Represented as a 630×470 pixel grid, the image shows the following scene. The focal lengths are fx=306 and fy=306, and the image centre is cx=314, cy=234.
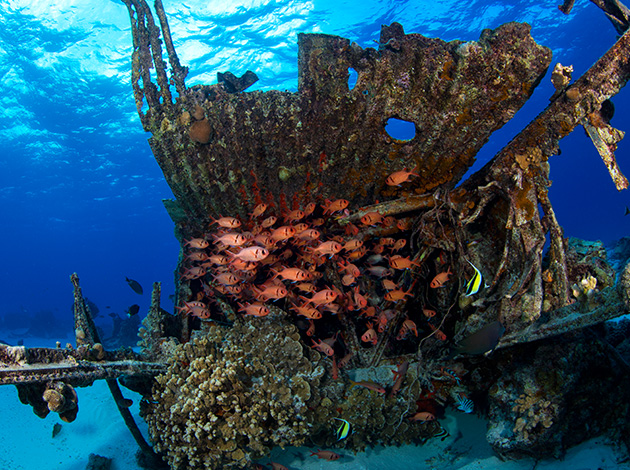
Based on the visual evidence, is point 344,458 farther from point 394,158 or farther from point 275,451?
point 394,158

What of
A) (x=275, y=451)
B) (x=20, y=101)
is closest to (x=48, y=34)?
(x=20, y=101)

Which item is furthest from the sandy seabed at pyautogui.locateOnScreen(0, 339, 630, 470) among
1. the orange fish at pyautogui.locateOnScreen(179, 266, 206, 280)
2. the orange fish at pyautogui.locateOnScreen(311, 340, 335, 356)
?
the orange fish at pyautogui.locateOnScreen(179, 266, 206, 280)

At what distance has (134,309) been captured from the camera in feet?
29.6

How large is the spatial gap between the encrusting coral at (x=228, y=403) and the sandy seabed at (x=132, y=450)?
4.35 ft

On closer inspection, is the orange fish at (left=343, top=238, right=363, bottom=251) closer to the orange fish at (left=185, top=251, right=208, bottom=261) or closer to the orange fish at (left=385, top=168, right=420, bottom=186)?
the orange fish at (left=385, top=168, right=420, bottom=186)

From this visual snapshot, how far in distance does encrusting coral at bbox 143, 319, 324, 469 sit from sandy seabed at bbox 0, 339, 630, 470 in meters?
1.32

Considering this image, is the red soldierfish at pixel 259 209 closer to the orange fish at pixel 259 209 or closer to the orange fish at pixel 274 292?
the orange fish at pixel 259 209

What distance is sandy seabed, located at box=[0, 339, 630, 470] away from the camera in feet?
12.9

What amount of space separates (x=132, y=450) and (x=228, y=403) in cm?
445

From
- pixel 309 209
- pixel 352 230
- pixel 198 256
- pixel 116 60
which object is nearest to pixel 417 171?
pixel 352 230

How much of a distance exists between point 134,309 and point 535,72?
10522 millimetres

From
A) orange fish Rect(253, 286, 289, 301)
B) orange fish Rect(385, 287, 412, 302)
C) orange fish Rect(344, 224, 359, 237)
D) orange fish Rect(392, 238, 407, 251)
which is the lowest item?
orange fish Rect(385, 287, 412, 302)

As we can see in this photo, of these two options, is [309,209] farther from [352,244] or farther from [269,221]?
[352,244]

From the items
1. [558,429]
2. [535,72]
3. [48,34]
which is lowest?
[558,429]
